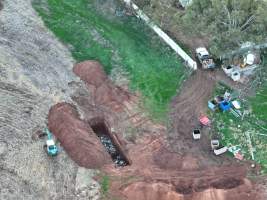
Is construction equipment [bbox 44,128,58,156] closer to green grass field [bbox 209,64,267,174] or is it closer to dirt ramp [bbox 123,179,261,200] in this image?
dirt ramp [bbox 123,179,261,200]

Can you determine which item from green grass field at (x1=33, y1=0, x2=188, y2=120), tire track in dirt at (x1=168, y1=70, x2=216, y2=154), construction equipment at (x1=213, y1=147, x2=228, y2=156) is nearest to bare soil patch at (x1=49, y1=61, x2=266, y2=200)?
tire track in dirt at (x1=168, y1=70, x2=216, y2=154)

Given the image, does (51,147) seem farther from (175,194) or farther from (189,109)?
(189,109)

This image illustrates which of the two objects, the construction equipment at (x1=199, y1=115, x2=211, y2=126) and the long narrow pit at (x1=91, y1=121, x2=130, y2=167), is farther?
the construction equipment at (x1=199, y1=115, x2=211, y2=126)

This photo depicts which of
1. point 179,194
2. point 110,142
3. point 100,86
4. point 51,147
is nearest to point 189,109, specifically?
point 110,142

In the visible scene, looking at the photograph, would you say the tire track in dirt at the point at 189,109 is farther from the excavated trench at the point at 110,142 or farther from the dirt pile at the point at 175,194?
the dirt pile at the point at 175,194

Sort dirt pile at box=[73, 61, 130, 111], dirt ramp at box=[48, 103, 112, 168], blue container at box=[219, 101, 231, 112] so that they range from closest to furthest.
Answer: dirt ramp at box=[48, 103, 112, 168]
blue container at box=[219, 101, 231, 112]
dirt pile at box=[73, 61, 130, 111]

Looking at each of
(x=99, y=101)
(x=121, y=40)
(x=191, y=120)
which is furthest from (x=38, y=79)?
(x=191, y=120)

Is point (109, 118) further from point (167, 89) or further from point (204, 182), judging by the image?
point (204, 182)
